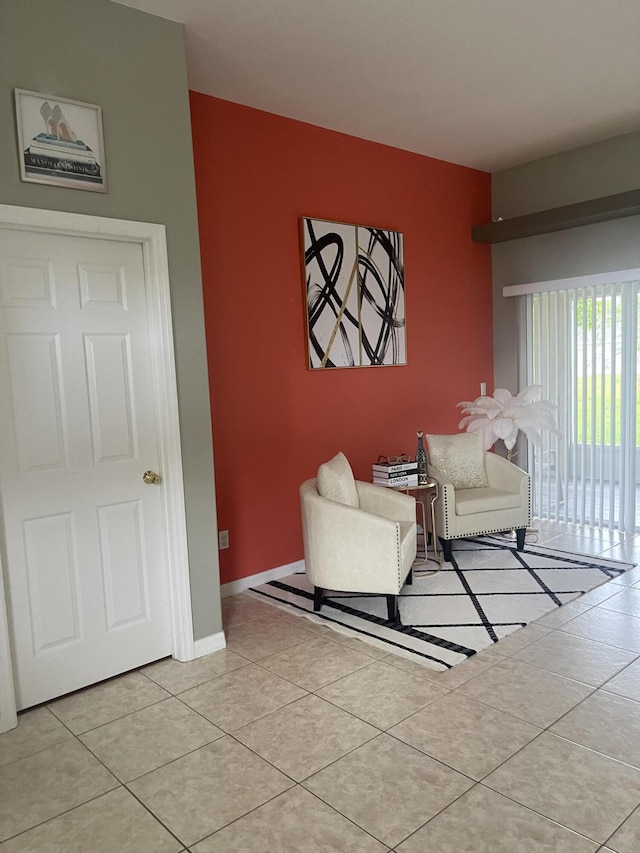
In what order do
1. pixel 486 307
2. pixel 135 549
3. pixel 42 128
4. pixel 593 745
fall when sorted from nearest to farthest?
pixel 593 745
pixel 42 128
pixel 135 549
pixel 486 307

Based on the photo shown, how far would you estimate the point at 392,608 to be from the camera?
355 centimetres

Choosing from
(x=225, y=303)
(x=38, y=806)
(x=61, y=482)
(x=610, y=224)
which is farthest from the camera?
(x=610, y=224)

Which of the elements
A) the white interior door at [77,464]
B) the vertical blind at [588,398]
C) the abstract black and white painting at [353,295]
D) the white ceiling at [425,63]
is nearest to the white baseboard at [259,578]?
the white interior door at [77,464]

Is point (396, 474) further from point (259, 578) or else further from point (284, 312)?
point (284, 312)

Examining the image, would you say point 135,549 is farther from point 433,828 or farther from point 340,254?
point 340,254

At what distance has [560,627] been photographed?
3391 millimetres

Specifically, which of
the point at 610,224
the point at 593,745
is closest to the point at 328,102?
the point at 610,224

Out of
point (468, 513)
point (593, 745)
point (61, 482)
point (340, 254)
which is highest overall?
point (340, 254)

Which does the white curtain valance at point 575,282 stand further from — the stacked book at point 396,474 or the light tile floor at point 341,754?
the light tile floor at point 341,754

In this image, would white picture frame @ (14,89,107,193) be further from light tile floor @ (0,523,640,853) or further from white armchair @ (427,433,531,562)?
white armchair @ (427,433,531,562)

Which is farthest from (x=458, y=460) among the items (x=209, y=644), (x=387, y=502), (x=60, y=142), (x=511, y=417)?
(x=60, y=142)

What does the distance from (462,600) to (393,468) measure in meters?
1.01

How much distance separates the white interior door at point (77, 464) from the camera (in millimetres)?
2695

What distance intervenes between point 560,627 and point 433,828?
169 cm
